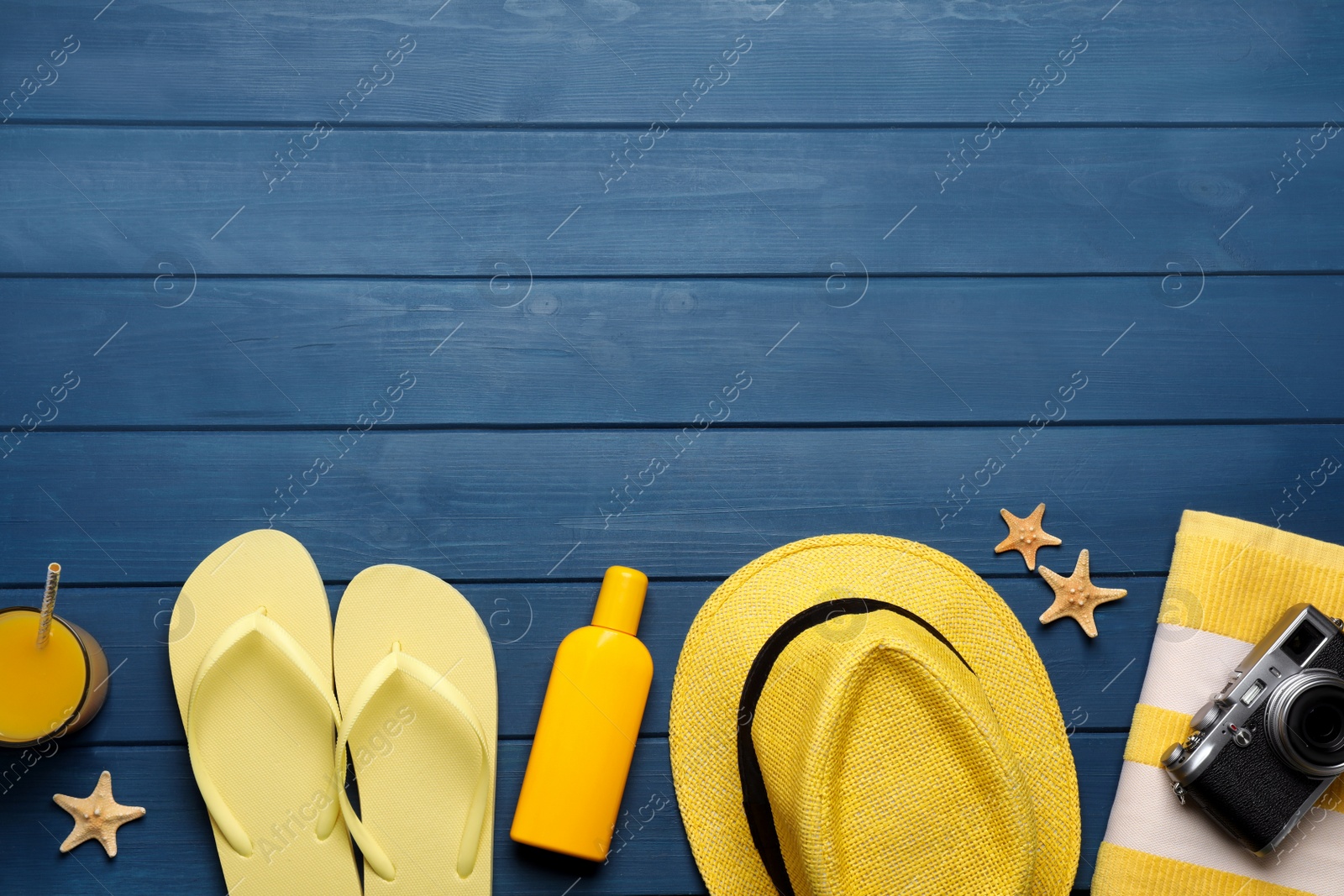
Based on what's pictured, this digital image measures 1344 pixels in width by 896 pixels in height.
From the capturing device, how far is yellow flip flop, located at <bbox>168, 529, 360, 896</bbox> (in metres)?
0.81

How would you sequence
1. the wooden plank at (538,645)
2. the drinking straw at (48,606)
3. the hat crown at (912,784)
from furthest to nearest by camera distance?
the wooden plank at (538,645)
the drinking straw at (48,606)
the hat crown at (912,784)

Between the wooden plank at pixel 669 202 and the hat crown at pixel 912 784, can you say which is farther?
the wooden plank at pixel 669 202

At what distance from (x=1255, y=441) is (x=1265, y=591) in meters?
0.17

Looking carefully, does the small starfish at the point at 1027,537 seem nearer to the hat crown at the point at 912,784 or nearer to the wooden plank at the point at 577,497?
the wooden plank at the point at 577,497

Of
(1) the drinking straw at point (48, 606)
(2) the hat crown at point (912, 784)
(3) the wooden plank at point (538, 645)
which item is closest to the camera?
(2) the hat crown at point (912, 784)

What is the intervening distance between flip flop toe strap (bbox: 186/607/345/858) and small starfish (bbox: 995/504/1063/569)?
72 cm

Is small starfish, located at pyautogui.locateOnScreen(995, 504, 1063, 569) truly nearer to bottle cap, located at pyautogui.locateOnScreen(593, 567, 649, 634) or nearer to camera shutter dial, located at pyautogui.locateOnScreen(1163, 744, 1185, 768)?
camera shutter dial, located at pyautogui.locateOnScreen(1163, 744, 1185, 768)

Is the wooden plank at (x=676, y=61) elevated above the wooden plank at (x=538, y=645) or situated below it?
above

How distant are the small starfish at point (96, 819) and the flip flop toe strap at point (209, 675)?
0.08 m

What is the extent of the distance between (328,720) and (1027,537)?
762 mm

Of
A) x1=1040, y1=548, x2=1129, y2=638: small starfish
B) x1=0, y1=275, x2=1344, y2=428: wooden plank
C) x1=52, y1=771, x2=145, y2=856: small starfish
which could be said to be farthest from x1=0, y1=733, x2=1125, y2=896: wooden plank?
x1=0, y1=275, x2=1344, y2=428: wooden plank

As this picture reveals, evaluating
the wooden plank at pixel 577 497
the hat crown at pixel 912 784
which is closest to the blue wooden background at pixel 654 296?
the wooden plank at pixel 577 497

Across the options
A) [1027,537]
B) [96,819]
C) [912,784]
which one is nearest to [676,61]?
[1027,537]

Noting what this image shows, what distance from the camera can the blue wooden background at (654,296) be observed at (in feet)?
2.84
